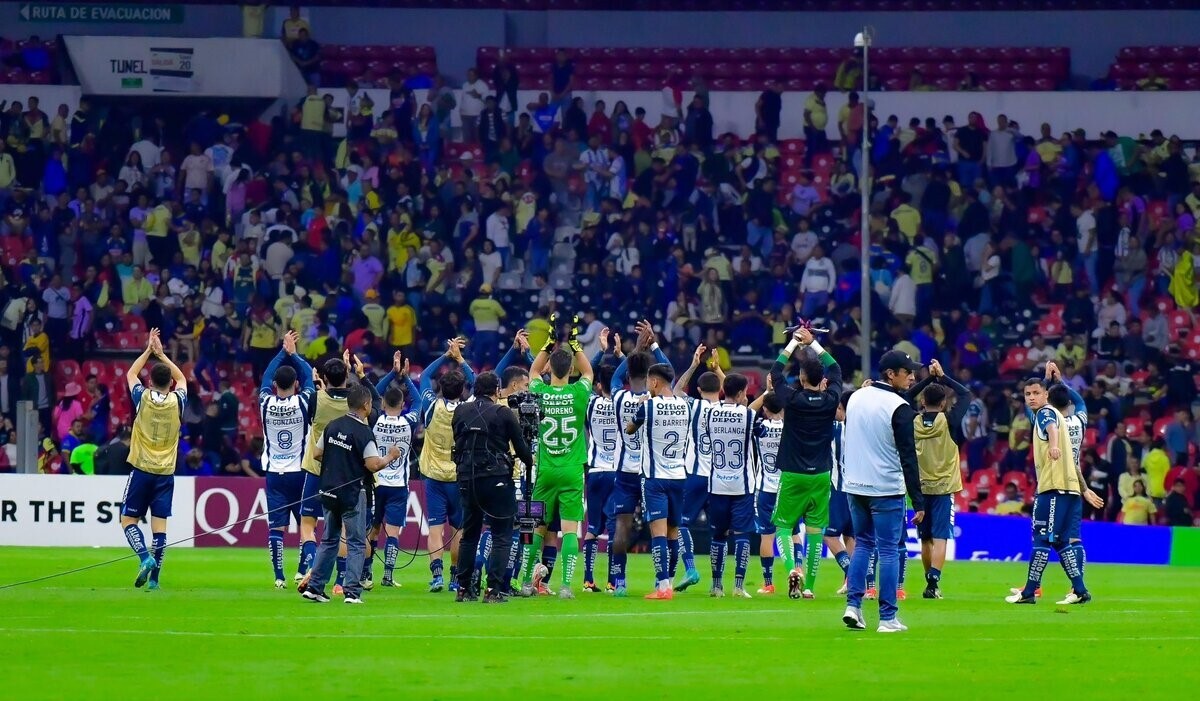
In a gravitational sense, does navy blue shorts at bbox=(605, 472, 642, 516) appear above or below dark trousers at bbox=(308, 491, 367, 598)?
above

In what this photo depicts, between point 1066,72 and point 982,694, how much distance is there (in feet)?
108

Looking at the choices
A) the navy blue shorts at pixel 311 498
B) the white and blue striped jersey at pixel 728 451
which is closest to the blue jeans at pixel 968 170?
the white and blue striped jersey at pixel 728 451

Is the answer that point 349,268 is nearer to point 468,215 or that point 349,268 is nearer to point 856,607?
point 468,215

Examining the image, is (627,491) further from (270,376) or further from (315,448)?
(270,376)

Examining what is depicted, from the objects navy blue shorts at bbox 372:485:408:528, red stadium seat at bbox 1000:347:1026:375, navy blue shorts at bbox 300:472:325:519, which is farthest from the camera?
red stadium seat at bbox 1000:347:1026:375

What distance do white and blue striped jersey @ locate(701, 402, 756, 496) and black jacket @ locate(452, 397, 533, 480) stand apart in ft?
10.5

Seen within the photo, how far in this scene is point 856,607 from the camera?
15.6 meters

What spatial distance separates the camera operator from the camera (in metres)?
18.0

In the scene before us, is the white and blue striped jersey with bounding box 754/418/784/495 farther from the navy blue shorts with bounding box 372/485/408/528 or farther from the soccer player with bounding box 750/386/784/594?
the navy blue shorts with bounding box 372/485/408/528

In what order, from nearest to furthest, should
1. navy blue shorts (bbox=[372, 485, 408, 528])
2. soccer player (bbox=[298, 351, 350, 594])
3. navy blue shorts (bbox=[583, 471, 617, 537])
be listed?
1. soccer player (bbox=[298, 351, 350, 594])
2. navy blue shorts (bbox=[583, 471, 617, 537])
3. navy blue shorts (bbox=[372, 485, 408, 528])

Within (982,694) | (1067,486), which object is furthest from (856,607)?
(1067,486)

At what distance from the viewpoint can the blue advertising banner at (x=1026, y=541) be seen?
30391mm

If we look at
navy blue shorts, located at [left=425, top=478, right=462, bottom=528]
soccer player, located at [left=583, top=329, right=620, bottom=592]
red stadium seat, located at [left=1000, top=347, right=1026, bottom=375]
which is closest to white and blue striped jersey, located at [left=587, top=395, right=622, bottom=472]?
soccer player, located at [left=583, top=329, right=620, bottom=592]

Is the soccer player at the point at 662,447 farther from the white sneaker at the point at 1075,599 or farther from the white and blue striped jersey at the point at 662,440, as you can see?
the white sneaker at the point at 1075,599
